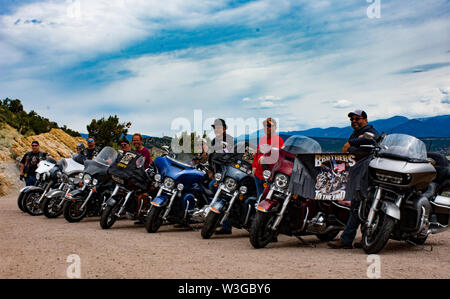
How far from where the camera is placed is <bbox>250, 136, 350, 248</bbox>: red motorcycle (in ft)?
25.1

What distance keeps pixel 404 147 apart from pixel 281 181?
6.21 ft

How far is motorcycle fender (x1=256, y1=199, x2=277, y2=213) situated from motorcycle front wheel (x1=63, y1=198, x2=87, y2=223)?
19.2 ft

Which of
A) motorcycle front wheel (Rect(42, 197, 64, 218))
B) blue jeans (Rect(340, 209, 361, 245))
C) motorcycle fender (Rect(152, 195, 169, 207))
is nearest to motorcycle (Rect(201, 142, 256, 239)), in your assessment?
motorcycle fender (Rect(152, 195, 169, 207))

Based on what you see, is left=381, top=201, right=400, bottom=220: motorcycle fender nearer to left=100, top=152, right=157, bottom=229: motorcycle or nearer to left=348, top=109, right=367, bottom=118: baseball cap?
left=348, top=109, right=367, bottom=118: baseball cap

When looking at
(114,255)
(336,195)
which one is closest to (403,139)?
(336,195)

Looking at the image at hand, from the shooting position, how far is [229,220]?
9.48m

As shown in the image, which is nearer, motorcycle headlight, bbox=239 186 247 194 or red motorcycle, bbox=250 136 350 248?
red motorcycle, bbox=250 136 350 248

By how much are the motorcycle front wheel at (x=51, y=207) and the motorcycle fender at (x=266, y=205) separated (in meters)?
7.23

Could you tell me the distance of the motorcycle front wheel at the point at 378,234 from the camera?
271 inches

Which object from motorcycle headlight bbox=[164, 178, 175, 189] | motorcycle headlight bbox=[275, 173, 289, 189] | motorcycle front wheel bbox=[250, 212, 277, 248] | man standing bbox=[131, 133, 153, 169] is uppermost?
man standing bbox=[131, 133, 153, 169]

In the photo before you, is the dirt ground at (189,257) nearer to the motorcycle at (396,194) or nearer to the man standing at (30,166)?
the motorcycle at (396,194)

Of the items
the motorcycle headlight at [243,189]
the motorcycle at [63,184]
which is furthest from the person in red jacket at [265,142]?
the motorcycle at [63,184]

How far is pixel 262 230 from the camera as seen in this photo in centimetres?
772

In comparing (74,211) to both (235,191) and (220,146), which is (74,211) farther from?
(235,191)
